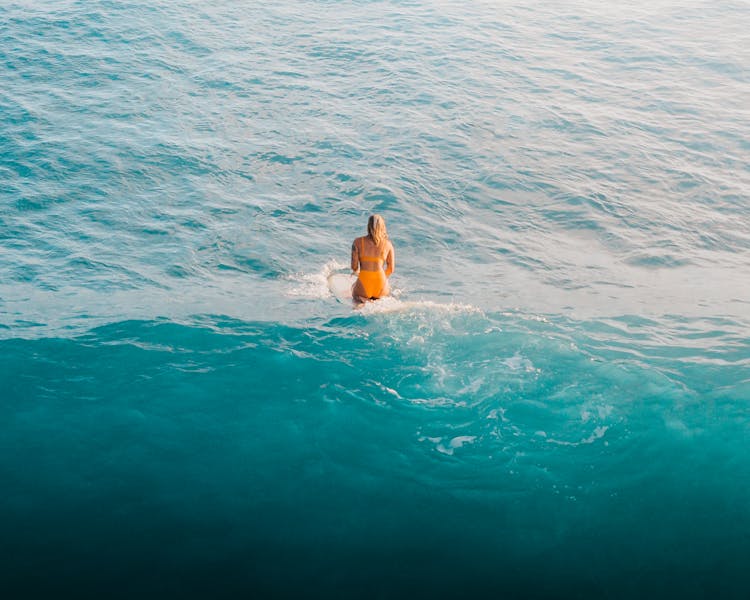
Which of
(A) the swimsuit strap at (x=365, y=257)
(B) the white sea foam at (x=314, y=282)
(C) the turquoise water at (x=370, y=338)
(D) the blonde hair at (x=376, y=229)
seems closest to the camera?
(C) the turquoise water at (x=370, y=338)

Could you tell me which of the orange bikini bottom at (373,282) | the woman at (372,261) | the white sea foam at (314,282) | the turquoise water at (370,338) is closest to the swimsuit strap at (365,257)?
the woman at (372,261)

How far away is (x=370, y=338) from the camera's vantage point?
9.73 m

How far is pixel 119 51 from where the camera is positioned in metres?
20.9

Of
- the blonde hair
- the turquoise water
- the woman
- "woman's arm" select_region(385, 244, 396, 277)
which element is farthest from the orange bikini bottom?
the blonde hair

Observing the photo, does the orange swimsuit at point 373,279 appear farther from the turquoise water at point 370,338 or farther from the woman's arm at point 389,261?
the turquoise water at point 370,338

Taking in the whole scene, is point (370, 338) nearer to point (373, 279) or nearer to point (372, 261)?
point (373, 279)

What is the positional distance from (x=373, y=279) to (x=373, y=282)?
4 cm

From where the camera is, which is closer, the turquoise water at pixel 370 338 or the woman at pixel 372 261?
the turquoise water at pixel 370 338

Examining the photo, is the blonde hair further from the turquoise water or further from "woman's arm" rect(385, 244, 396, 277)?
the turquoise water

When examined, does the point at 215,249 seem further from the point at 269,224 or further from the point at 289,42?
the point at 289,42

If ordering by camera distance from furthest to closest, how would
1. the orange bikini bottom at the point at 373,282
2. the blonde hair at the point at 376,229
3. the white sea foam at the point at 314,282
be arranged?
1. the white sea foam at the point at 314,282
2. the orange bikini bottom at the point at 373,282
3. the blonde hair at the point at 376,229

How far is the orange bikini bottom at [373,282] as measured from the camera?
33.3 ft

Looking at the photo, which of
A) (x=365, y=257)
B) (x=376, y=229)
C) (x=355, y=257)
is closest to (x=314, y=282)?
Result: (x=355, y=257)

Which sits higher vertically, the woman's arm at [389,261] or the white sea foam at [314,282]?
the woman's arm at [389,261]
